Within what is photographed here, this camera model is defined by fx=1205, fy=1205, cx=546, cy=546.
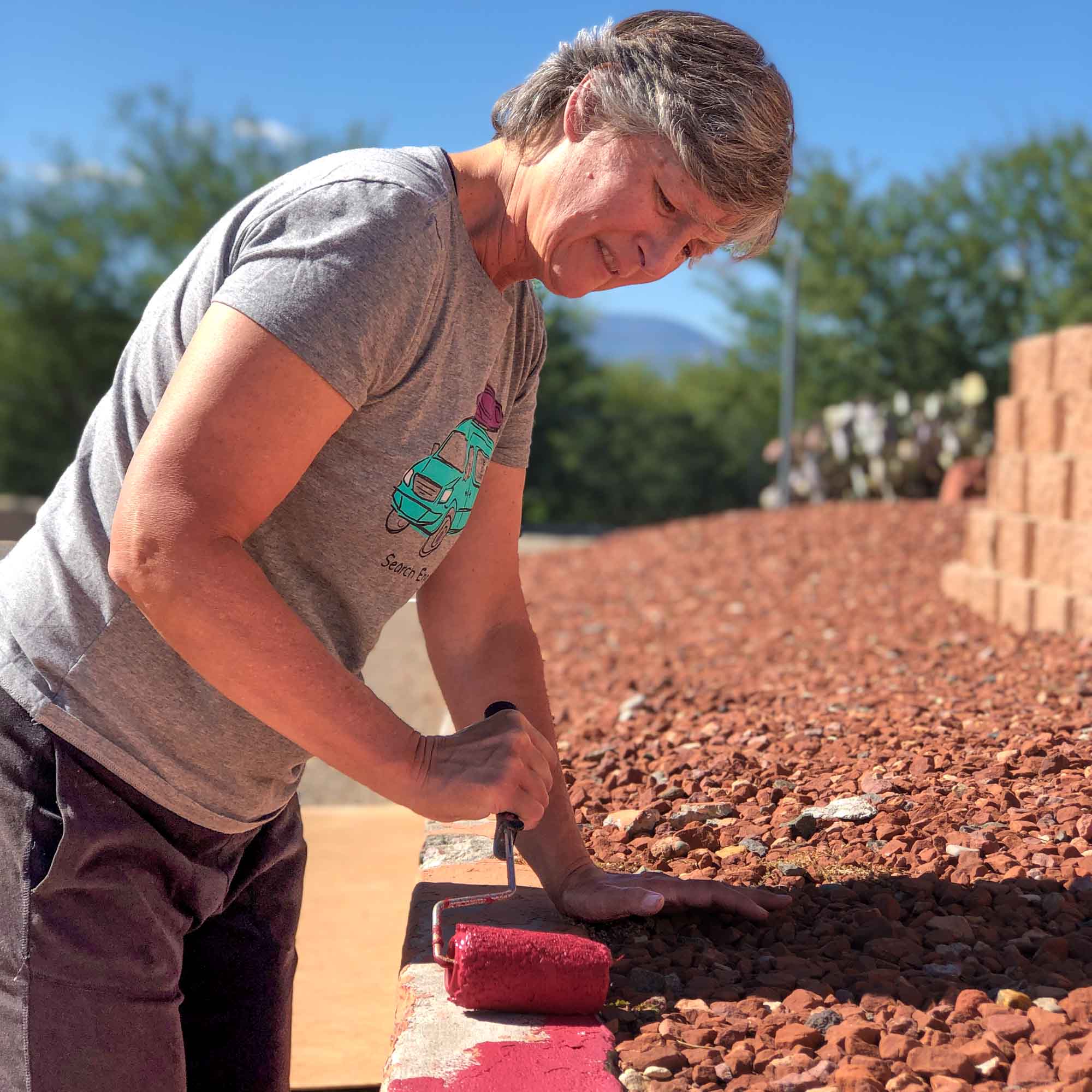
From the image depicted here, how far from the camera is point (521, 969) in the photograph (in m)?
1.56

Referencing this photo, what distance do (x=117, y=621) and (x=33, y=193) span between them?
859 inches

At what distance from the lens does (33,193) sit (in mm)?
20703

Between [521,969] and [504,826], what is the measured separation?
182 millimetres

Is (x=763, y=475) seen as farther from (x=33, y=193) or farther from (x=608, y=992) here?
(x=608, y=992)

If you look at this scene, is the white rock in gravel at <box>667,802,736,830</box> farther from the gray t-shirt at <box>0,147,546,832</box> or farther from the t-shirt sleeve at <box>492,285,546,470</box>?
the gray t-shirt at <box>0,147,546,832</box>

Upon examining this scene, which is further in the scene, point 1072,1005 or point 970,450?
point 970,450

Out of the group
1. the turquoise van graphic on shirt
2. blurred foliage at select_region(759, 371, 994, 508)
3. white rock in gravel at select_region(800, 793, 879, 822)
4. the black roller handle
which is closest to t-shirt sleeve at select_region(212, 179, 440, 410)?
the turquoise van graphic on shirt

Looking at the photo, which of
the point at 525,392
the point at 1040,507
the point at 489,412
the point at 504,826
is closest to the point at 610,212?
the point at 489,412

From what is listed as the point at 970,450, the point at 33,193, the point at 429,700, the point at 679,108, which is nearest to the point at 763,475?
the point at 970,450

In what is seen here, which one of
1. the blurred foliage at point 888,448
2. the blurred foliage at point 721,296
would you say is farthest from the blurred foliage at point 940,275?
the blurred foliage at point 888,448

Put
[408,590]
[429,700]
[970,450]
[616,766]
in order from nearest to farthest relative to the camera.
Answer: [408,590] → [616,766] → [429,700] → [970,450]

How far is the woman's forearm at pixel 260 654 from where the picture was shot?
4.08 ft

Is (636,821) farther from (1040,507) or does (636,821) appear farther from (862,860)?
(1040,507)

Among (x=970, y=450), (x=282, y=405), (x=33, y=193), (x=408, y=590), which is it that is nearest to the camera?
(x=282, y=405)
